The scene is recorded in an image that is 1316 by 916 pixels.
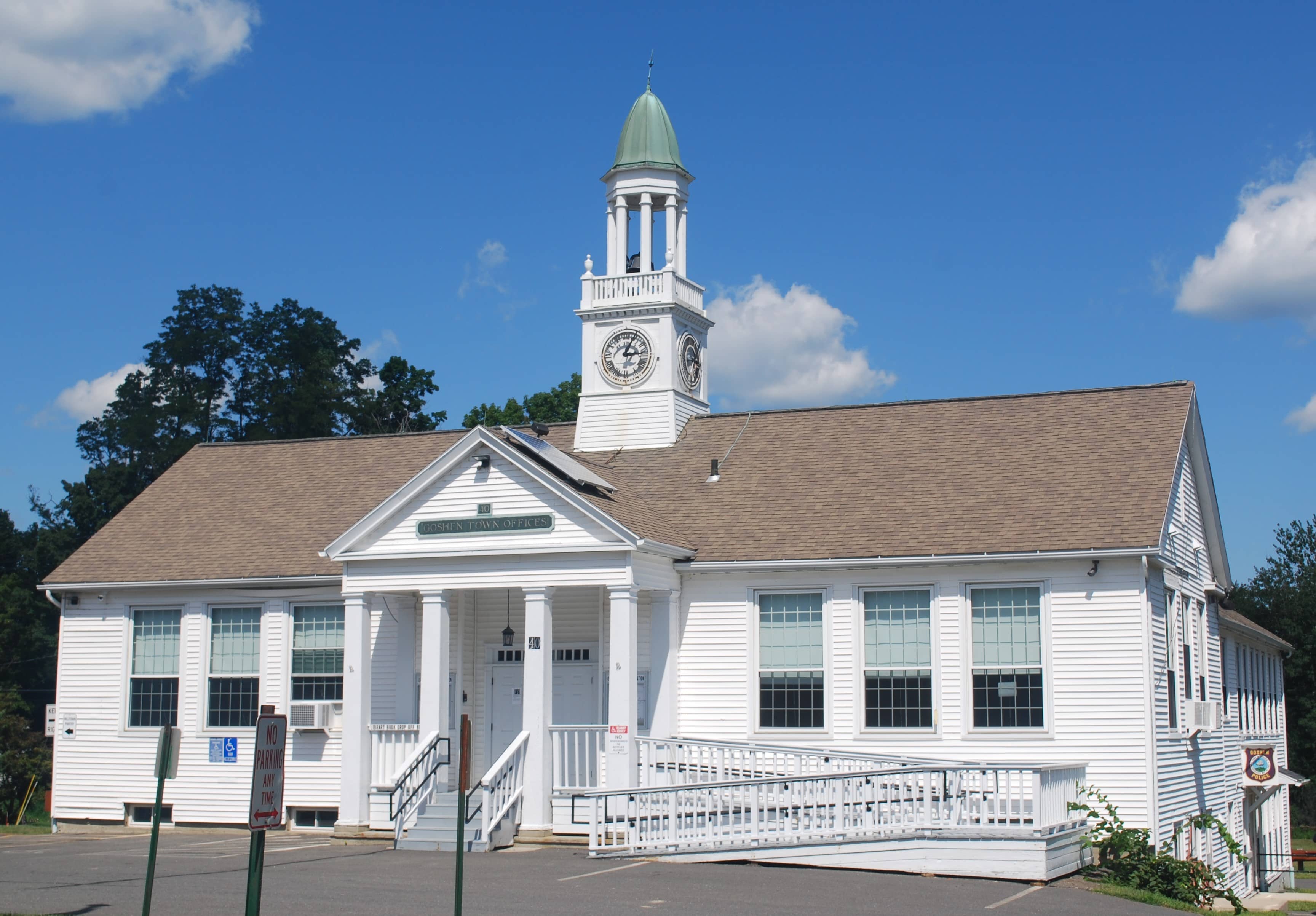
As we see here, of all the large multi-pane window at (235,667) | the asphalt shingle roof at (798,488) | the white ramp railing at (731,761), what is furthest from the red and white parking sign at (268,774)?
the large multi-pane window at (235,667)

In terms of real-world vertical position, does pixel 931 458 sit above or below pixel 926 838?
above

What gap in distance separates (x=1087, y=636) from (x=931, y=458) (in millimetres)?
4591

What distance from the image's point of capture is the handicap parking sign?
2470cm

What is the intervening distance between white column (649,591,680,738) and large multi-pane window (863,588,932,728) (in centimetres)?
300

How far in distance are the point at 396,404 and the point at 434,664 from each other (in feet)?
116

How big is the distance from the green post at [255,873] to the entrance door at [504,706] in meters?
13.3

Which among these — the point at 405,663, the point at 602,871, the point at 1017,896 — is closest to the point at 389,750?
the point at 405,663

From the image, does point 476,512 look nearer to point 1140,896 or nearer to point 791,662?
point 791,662

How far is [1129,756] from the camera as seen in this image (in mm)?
20047

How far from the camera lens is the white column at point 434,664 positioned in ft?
71.7

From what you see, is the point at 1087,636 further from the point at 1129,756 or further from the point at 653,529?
the point at 653,529

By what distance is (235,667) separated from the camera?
25.0m

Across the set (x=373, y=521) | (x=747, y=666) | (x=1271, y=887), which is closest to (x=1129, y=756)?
(x=747, y=666)

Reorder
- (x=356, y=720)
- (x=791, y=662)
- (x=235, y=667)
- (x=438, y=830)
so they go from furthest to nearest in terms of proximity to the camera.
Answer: (x=235, y=667) → (x=356, y=720) → (x=791, y=662) → (x=438, y=830)
